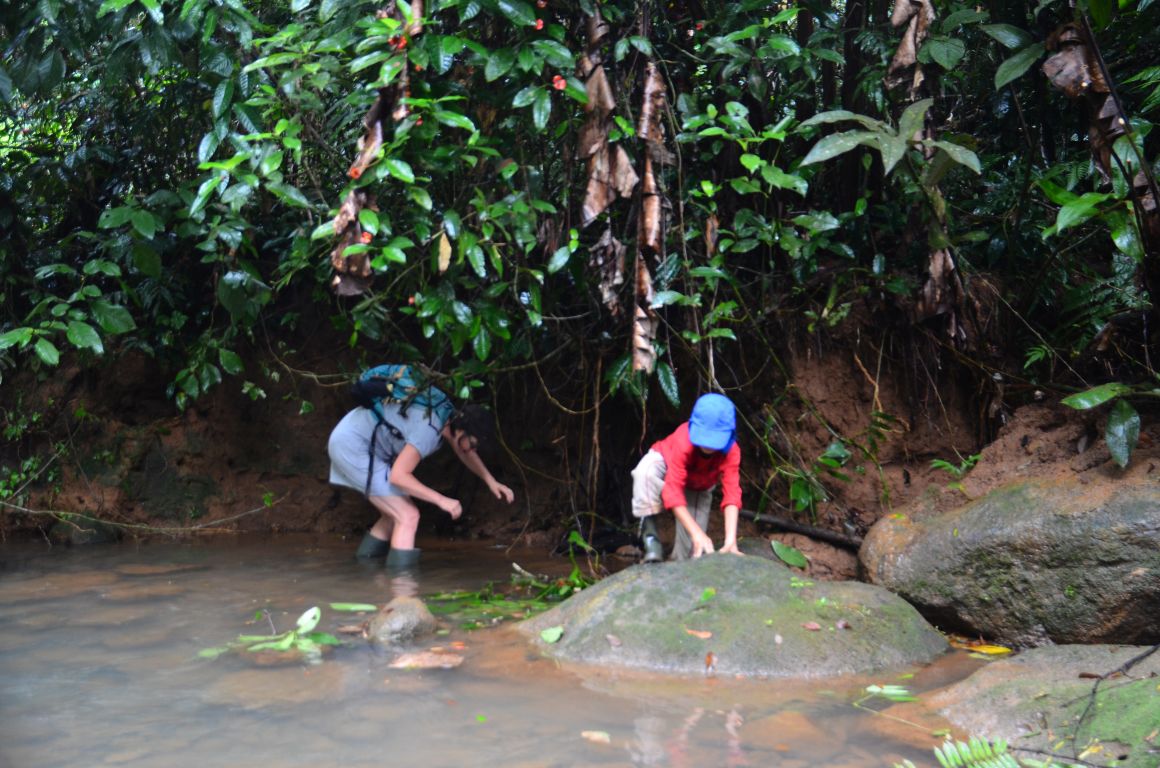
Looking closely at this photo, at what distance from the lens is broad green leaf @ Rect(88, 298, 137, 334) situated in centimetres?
601

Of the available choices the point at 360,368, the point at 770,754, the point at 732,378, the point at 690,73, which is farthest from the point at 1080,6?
the point at 360,368

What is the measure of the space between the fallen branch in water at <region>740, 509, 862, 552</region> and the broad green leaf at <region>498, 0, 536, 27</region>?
9.74 ft

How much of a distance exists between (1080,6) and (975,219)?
1843mm

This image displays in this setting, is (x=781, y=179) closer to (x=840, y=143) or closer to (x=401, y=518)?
(x=840, y=143)

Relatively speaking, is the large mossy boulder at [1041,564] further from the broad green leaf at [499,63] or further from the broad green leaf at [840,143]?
the broad green leaf at [499,63]

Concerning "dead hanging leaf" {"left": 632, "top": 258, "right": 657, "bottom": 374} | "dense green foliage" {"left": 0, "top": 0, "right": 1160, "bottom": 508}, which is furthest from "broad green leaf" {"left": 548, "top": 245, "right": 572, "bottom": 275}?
"dead hanging leaf" {"left": 632, "top": 258, "right": 657, "bottom": 374}

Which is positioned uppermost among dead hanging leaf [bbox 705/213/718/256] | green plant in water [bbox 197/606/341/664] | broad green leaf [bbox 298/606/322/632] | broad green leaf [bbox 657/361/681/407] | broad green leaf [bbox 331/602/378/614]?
dead hanging leaf [bbox 705/213/718/256]

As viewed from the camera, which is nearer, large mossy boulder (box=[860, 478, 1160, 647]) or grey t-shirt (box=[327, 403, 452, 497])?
large mossy boulder (box=[860, 478, 1160, 647])

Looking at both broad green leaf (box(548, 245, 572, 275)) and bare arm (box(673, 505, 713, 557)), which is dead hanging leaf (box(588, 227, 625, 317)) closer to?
broad green leaf (box(548, 245, 572, 275))

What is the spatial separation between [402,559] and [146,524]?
2.43 metres

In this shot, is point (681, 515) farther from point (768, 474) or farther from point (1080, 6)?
point (1080, 6)

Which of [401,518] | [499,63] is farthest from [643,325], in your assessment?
[401,518]

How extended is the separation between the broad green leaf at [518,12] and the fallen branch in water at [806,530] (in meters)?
2.97

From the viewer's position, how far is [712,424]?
4.74m
